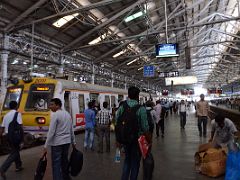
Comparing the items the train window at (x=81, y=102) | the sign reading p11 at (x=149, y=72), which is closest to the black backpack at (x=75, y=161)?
the train window at (x=81, y=102)

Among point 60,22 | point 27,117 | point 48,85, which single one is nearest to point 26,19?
point 60,22

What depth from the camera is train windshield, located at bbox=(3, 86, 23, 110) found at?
38.3ft

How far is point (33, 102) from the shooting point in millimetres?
11445

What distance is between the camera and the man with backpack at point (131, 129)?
438cm

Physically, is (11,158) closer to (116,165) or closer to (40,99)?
(116,165)

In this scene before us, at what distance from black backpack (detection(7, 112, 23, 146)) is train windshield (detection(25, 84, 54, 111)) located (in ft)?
15.8

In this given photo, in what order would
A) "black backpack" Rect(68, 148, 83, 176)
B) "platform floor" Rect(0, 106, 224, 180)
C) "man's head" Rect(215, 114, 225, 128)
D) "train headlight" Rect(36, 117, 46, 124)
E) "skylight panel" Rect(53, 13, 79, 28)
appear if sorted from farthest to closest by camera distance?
"skylight panel" Rect(53, 13, 79, 28), "train headlight" Rect(36, 117, 46, 124), "platform floor" Rect(0, 106, 224, 180), "man's head" Rect(215, 114, 225, 128), "black backpack" Rect(68, 148, 83, 176)

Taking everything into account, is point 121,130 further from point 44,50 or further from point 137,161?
point 44,50

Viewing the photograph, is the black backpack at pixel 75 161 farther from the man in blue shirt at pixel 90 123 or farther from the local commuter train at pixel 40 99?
the local commuter train at pixel 40 99

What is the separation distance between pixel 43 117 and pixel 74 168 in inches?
236

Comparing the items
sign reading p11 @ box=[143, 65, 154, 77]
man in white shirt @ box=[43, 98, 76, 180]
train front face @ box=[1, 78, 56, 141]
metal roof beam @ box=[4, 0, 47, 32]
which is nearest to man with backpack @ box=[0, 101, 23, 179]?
man in white shirt @ box=[43, 98, 76, 180]

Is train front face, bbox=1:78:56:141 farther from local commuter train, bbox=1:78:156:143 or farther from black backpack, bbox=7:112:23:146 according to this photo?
black backpack, bbox=7:112:23:146

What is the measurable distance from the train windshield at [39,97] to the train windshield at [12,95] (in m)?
0.52

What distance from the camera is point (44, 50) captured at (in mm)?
19656
